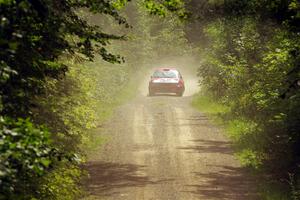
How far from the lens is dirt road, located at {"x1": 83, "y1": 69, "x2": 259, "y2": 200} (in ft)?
38.1

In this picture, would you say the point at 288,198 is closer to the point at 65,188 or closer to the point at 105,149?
the point at 65,188

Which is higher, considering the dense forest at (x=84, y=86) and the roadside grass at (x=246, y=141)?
Answer: the dense forest at (x=84, y=86)

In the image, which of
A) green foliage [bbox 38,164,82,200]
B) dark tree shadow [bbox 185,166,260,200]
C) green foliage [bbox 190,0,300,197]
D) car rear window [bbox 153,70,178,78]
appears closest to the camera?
green foliage [bbox 38,164,82,200]

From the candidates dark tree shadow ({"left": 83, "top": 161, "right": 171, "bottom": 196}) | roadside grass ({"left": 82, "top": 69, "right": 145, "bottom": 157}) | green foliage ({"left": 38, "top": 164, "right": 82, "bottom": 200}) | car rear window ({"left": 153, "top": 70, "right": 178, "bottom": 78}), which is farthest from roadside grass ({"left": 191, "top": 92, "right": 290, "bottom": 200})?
car rear window ({"left": 153, "top": 70, "right": 178, "bottom": 78})

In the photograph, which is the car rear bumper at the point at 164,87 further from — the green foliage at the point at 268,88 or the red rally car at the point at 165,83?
the green foliage at the point at 268,88

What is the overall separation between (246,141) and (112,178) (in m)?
5.06

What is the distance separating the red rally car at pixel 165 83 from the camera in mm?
32125

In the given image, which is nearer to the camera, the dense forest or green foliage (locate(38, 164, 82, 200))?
the dense forest

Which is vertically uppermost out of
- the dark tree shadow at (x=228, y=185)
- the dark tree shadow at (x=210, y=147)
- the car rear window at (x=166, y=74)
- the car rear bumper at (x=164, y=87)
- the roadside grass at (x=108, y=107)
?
the car rear window at (x=166, y=74)

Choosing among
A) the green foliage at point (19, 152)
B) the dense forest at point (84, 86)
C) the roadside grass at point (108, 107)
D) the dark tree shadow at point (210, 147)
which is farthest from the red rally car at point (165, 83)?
the green foliage at point (19, 152)

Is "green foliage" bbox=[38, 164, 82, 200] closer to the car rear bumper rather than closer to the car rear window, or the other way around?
the car rear bumper

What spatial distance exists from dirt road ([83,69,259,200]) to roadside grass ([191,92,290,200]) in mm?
260

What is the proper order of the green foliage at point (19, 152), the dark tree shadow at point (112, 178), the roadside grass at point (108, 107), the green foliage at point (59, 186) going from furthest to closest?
the roadside grass at point (108, 107) < the dark tree shadow at point (112, 178) < the green foliage at point (59, 186) < the green foliage at point (19, 152)

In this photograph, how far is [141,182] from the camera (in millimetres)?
12367
